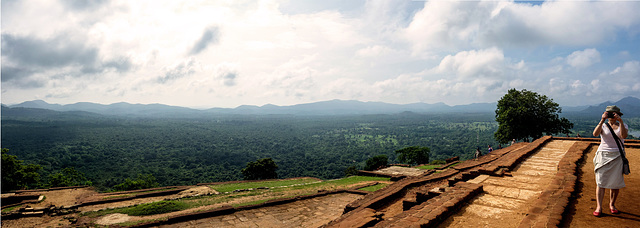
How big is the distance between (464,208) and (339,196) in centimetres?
676

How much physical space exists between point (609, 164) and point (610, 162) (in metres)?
0.03

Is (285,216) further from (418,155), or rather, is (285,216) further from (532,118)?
(418,155)

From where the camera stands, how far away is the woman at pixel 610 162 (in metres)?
3.84

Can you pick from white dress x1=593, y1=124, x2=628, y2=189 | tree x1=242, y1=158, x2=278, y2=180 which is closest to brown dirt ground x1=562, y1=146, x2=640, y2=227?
white dress x1=593, y1=124, x2=628, y2=189

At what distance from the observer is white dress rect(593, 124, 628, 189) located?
383 centimetres

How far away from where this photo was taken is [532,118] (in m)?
23.5

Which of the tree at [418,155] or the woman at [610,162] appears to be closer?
the woman at [610,162]

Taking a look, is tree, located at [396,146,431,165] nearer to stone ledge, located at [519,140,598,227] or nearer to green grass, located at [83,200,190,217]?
stone ledge, located at [519,140,598,227]

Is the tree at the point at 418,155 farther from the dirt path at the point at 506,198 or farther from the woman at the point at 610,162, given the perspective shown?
the woman at the point at 610,162

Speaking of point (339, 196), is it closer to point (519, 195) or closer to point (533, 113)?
point (519, 195)

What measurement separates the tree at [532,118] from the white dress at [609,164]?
22.6 m

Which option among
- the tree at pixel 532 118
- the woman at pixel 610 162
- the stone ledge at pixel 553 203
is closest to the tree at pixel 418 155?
the tree at pixel 532 118

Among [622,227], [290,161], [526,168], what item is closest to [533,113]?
[526,168]

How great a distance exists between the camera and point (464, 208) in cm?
479
